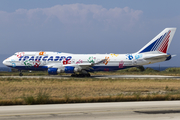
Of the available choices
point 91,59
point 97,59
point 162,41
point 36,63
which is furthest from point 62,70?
point 162,41

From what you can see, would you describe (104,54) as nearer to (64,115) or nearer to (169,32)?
(169,32)

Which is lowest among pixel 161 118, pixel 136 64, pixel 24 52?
pixel 161 118

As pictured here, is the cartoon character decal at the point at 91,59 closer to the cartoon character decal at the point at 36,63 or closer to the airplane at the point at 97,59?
the airplane at the point at 97,59

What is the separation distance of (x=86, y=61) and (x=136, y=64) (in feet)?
28.3

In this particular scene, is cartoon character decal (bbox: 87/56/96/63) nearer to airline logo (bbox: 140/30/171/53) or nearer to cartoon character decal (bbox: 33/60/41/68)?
cartoon character decal (bbox: 33/60/41/68)

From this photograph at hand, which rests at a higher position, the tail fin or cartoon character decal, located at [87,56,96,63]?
the tail fin

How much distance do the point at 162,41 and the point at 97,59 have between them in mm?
11579

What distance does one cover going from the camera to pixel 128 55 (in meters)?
40.4

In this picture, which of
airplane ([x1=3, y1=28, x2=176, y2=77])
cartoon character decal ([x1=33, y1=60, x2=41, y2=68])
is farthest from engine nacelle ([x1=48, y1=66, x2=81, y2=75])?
cartoon character decal ([x1=33, y1=60, x2=41, y2=68])

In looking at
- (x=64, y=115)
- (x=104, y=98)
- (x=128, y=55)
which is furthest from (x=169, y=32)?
(x=64, y=115)

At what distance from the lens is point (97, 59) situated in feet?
133

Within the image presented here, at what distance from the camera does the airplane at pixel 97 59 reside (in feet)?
130

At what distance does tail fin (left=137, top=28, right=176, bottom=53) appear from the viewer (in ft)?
131

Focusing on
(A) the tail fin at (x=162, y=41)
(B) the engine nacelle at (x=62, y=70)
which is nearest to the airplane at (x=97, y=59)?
(A) the tail fin at (x=162, y=41)
